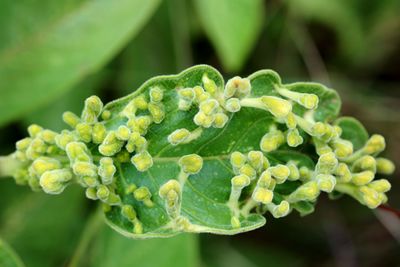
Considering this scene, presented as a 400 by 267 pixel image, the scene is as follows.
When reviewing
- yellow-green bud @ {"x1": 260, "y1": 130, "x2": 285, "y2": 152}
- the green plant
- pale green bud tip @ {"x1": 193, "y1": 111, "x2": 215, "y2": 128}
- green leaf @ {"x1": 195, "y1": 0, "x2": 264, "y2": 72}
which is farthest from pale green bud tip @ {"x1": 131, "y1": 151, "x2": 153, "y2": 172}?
green leaf @ {"x1": 195, "y1": 0, "x2": 264, "y2": 72}

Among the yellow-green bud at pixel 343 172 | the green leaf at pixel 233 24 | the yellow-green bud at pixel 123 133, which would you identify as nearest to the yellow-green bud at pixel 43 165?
the yellow-green bud at pixel 123 133

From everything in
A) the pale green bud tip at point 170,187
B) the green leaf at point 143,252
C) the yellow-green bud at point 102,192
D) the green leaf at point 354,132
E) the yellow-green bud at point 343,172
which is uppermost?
the pale green bud tip at point 170,187

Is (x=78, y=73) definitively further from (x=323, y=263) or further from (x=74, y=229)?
(x=323, y=263)

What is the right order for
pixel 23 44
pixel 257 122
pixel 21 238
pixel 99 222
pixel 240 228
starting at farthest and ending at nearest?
pixel 21 238, pixel 23 44, pixel 99 222, pixel 257 122, pixel 240 228

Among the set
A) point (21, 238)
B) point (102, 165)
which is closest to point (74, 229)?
point (21, 238)

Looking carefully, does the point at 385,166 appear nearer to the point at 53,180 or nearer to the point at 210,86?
the point at 210,86

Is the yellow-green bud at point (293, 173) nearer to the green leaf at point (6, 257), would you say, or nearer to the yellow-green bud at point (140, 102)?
the yellow-green bud at point (140, 102)
